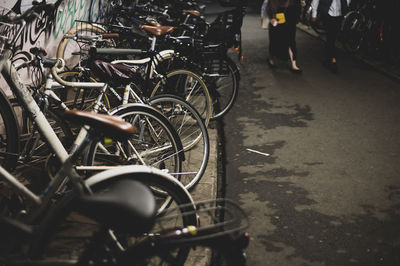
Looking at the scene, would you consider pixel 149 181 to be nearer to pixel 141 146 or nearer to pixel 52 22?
pixel 141 146

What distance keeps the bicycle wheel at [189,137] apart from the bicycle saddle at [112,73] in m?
0.37

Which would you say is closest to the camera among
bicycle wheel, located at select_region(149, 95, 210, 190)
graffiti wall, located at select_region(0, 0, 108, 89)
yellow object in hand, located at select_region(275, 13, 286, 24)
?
bicycle wheel, located at select_region(149, 95, 210, 190)

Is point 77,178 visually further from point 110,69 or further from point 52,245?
point 110,69

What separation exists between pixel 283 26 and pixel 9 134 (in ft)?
20.3

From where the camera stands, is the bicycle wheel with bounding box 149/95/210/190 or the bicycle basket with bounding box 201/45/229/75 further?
the bicycle basket with bounding box 201/45/229/75

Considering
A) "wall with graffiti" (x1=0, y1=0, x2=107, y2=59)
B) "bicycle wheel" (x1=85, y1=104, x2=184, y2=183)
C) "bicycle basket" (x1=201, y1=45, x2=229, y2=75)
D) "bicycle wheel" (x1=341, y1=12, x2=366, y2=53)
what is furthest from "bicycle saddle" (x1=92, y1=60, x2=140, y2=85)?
"bicycle wheel" (x1=341, y1=12, x2=366, y2=53)

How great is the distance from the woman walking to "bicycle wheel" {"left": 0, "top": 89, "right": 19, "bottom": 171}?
580cm

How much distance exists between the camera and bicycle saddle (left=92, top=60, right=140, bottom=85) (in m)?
3.24

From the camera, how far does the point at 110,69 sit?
3260mm

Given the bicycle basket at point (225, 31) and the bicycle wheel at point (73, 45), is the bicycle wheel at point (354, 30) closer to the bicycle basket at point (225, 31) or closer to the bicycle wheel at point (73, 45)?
the bicycle basket at point (225, 31)

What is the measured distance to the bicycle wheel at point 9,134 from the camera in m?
3.04

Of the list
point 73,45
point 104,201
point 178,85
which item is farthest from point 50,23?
point 104,201

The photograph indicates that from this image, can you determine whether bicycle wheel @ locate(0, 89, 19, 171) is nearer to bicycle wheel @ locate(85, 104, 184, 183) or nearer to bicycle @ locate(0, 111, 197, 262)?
bicycle wheel @ locate(85, 104, 184, 183)

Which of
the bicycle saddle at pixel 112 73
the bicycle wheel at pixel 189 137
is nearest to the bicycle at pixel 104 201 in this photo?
the bicycle saddle at pixel 112 73
